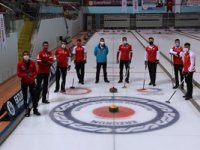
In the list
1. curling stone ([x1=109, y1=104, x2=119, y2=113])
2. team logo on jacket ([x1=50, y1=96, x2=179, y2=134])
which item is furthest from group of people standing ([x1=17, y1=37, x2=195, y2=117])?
curling stone ([x1=109, y1=104, x2=119, y2=113])

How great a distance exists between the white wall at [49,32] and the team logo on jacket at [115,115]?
8914mm

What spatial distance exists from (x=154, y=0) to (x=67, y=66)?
33.9 metres

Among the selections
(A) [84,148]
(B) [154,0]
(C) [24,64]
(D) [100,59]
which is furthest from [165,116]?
(B) [154,0]

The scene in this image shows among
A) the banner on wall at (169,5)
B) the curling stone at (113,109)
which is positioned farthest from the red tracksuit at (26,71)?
the banner on wall at (169,5)

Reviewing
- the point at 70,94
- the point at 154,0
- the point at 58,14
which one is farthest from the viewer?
the point at 154,0

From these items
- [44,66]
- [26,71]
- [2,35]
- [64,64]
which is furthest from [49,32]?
[26,71]

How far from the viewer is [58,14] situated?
98.7 ft

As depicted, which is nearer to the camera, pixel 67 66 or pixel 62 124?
pixel 62 124

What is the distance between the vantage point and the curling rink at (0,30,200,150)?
7750 mm

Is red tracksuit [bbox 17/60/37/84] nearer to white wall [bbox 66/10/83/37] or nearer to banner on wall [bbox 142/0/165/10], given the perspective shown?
white wall [bbox 66/10/83/37]

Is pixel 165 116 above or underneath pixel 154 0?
underneath

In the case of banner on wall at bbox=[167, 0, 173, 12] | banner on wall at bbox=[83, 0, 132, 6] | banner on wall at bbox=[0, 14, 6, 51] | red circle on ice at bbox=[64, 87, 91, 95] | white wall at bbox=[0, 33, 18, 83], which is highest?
banner on wall at bbox=[83, 0, 132, 6]

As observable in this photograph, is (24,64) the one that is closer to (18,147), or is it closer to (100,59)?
(18,147)

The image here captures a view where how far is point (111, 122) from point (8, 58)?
23.2ft
